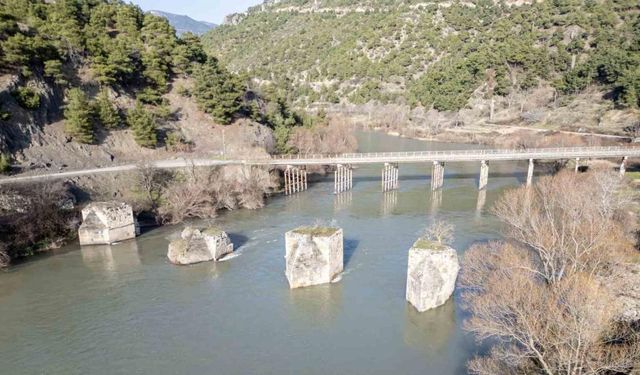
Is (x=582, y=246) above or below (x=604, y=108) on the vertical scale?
below

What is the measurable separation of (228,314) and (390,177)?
34.5m

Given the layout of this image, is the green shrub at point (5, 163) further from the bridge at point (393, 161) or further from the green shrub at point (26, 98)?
the bridge at point (393, 161)

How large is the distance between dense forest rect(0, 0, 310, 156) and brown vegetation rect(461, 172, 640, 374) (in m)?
43.7

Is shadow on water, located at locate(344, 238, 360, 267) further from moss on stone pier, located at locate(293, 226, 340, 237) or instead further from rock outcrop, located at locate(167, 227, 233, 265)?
rock outcrop, located at locate(167, 227, 233, 265)

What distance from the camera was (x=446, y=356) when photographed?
22.6 metres

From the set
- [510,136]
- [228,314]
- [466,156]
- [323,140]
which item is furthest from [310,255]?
[510,136]

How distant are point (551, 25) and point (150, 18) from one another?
102 m

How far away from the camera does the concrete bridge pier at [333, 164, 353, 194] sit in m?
55.5

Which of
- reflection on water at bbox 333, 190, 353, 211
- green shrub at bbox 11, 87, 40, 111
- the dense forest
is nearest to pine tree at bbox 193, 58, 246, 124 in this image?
the dense forest

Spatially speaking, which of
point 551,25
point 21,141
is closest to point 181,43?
point 21,141

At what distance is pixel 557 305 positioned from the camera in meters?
19.7

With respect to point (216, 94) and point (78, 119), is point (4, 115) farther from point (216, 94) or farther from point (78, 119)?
point (216, 94)

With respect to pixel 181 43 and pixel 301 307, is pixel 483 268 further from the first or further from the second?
pixel 181 43

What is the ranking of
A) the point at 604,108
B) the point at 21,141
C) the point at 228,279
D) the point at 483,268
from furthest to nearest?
the point at 604,108 < the point at 21,141 < the point at 228,279 < the point at 483,268
